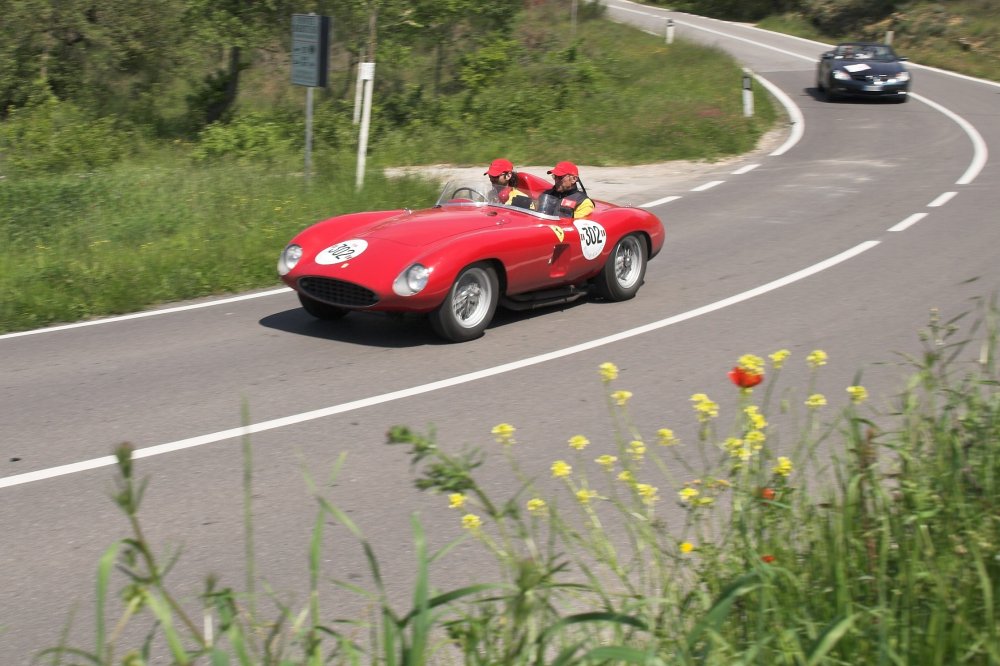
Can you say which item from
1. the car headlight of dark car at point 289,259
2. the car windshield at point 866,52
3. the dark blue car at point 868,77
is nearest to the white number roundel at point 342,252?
the car headlight of dark car at point 289,259

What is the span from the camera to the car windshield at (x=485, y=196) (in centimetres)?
1052

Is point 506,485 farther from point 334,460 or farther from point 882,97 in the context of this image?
point 882,97

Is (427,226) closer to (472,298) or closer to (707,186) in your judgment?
(472,298)

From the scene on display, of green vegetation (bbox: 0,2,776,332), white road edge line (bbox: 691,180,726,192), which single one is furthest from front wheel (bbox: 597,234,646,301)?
white road edge line (bbox: 691,180,726,192)

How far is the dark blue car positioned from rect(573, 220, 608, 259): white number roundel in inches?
816

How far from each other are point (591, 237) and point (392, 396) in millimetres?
3196

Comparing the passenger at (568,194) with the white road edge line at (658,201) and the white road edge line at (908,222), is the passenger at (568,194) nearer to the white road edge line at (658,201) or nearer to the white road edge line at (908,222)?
the white road edge line at (908,222)

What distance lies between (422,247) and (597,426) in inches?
101

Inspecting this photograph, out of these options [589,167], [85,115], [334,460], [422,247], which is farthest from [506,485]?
[85,115]

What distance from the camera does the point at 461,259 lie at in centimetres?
906

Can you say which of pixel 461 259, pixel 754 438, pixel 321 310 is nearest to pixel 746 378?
pixel 754 438

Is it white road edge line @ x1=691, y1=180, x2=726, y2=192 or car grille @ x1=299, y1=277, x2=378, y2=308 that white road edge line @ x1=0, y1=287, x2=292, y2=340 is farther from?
white road edge line @ x1=691, y1=180, x2=726, y2=192

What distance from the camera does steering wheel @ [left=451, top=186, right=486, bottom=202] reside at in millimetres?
10680

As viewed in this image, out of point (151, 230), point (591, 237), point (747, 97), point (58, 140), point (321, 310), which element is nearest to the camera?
point (321, 310)
